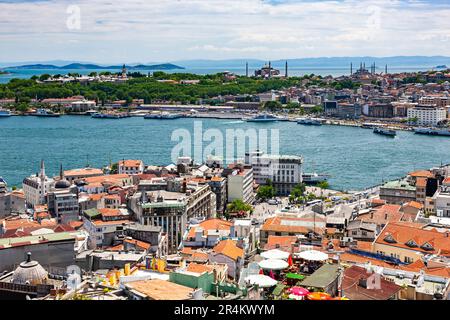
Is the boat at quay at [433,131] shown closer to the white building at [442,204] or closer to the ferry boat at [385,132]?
the ferry boat at [385,132]

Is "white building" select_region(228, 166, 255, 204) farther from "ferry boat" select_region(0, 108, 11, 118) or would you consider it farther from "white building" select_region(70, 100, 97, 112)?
"white building" select_region(70, 100, 97, 112)

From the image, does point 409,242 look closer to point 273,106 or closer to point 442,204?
point 442,204

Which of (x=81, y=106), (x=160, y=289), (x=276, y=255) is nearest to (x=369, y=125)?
(x=81, y=106)

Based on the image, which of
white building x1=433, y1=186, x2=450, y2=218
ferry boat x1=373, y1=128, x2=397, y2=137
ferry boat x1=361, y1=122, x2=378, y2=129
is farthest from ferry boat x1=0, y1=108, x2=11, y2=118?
white building x1=433, y1=186, x2=450, y2=218
